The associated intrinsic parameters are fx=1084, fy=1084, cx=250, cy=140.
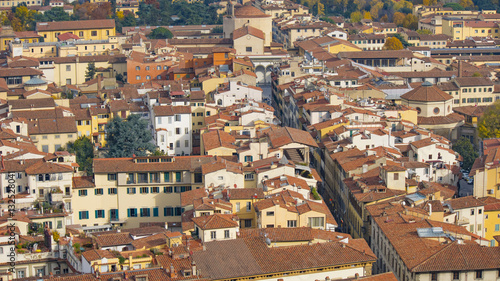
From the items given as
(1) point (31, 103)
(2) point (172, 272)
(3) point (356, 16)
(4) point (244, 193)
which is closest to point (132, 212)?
(4) point (244, 193)

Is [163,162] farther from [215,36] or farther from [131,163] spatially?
[215,36]

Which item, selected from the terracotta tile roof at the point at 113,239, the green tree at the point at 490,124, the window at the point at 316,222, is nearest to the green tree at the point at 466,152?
the green tree at the point at 490,124

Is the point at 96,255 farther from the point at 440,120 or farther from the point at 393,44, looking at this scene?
the point at 393,44

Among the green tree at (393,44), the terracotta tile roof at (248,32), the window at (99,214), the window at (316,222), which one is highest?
the terracotta tile roof at (248,32)

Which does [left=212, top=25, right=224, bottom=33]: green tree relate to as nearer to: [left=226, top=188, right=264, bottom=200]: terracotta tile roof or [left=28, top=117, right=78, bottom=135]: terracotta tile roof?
[left=28, top=117, right=78, bottom=135]: terracotta tile roof

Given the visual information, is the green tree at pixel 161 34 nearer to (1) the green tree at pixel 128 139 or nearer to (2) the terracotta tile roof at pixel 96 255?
(1) the green tree at pixel 128 139
